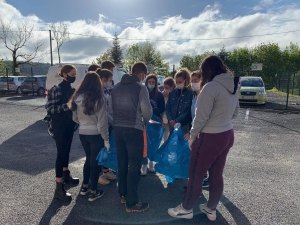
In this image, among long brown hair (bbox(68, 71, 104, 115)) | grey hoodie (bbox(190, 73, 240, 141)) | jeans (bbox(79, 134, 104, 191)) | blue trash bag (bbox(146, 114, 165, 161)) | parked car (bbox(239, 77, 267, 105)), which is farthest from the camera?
parked car (bbox(239, 77, 267, 105))

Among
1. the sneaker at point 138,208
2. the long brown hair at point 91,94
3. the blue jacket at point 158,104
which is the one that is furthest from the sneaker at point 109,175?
the long brown hair at point 91,94

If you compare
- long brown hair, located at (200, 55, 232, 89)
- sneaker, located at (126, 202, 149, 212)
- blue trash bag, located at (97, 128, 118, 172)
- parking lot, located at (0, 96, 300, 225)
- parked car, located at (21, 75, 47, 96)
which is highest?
long brown hair, located at (200, 55, 232, 89)

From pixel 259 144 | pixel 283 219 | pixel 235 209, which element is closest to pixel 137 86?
pixel 235 209

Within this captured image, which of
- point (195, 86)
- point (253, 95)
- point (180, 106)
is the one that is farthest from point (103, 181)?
point (253, 95)

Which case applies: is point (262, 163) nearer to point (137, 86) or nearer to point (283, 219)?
point (283, 219)

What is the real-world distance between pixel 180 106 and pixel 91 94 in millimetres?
1427

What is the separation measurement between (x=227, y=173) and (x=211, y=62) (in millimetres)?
2463

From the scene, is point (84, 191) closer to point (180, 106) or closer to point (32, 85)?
point (180, 106)

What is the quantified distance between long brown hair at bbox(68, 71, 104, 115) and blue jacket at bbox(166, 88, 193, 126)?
1271 millimetres

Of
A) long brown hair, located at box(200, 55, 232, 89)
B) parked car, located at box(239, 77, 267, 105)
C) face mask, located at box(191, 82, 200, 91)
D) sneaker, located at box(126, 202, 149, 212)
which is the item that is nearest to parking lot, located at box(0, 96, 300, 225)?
sneaker, located at box(126, 202, 149, 212)

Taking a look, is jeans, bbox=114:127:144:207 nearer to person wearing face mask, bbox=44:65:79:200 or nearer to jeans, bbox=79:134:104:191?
jeans, bbox=79:134:104:191

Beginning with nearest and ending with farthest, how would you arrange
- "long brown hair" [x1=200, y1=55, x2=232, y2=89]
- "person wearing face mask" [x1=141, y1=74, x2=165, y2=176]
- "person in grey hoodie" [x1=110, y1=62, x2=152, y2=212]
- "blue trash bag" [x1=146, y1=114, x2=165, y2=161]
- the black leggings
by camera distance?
"long brown hair" [x1=200, y1=55, x2=232, y2=89]
"person in grey hoodie" [x1=110, y1=62, x2=152, y2=212]
the black leggings
"blue trash bag" [x1=146, y1=114, x2=165, y2=161]
"person wearing face mask" [x1=141, y1=74, x2=165, y2=176]

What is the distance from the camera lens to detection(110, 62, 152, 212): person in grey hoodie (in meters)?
3.01

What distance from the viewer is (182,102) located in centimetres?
390
